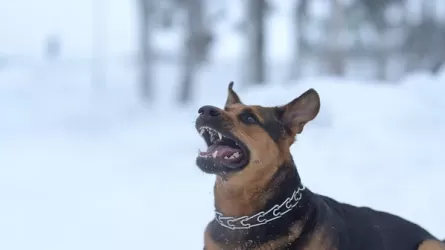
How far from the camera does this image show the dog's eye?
141 inches

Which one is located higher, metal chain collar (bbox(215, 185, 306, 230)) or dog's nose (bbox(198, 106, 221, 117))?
dog's nose (bbox(198, 106, 221, 117))

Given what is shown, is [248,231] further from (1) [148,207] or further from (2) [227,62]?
(2) [227,62]

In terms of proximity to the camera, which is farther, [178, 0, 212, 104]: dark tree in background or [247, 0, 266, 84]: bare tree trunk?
[178, 0, 212, 104]: dark tree in background

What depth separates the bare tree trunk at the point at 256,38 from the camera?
709 inches

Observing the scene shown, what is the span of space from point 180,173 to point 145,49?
20.0m

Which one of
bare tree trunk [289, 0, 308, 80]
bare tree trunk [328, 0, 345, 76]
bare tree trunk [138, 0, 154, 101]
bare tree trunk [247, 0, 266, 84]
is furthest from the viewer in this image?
bare tree trunk [138, 0, 154, 101]

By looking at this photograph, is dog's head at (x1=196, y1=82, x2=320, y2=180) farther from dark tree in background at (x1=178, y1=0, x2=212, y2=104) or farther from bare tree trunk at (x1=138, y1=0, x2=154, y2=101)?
bare tree trunk at (x1=138, y1=0, x2=154, y2=101)

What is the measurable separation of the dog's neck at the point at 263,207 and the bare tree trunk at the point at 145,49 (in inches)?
1024

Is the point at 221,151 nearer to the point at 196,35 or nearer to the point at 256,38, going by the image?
the point at 256,38

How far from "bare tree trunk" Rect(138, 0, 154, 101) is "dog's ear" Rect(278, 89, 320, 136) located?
84.6ft

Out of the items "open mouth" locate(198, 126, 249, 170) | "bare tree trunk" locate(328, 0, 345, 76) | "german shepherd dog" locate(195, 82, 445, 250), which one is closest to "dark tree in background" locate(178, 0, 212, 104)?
"bare tree trunk" locate(328, 0, 345, 76)

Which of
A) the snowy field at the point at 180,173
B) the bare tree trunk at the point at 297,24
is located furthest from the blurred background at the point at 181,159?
the bare tree trunk at the point at 297,24

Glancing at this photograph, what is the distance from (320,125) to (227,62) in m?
40.4

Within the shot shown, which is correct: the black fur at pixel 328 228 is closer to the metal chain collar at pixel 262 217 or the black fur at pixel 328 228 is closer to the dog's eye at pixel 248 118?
the metal chain collar at pixel 262 217
